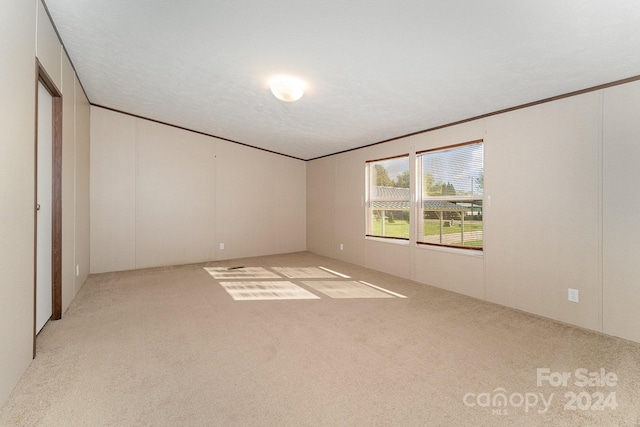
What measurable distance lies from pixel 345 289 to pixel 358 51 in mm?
2988

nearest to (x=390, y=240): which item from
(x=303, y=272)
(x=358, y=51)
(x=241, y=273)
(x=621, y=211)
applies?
(x=303, y=272)

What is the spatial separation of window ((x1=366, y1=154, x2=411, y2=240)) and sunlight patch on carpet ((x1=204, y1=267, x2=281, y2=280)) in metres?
2.08

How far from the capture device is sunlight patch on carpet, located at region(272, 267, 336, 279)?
4.90 metres

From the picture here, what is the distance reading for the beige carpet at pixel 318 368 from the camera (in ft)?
5.34

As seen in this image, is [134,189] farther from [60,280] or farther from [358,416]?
[358,416]

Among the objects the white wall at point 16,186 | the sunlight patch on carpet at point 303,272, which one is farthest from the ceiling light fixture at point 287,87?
the sunlight patch on carpet at point 303,272

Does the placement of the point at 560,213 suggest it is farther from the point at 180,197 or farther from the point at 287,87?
the point at 180,197

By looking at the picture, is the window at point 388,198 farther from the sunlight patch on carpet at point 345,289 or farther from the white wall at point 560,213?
the sunlight patch on carpet at point 345,289

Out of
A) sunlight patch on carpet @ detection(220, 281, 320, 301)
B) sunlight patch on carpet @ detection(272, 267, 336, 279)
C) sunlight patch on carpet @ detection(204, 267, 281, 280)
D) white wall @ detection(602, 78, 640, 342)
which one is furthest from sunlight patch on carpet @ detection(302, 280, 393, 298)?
white wall @ detection(602, 78, 640, 342)

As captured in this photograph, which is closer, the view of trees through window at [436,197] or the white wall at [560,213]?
the white wall at [560,213]

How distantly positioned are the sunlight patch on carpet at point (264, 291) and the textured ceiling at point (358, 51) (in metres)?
2.56

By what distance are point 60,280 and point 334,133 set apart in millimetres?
4148

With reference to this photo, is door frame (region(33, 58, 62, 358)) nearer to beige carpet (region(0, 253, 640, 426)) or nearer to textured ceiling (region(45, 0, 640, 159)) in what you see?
beige carpet (region(0, 253, 640, 426))

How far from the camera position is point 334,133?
5.04 m
